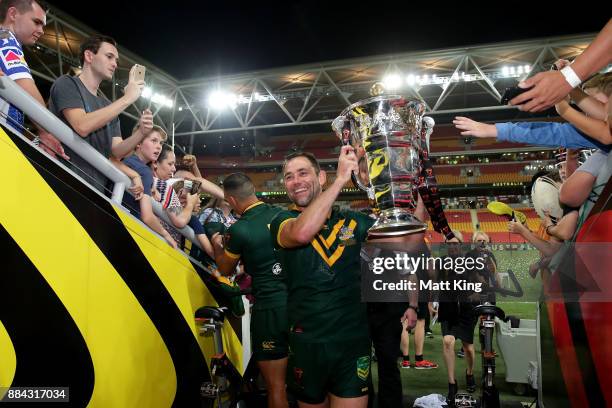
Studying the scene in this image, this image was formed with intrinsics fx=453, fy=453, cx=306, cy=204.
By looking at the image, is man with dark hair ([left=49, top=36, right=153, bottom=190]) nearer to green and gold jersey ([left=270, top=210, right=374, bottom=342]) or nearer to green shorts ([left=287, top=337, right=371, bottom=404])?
green and gold jersey ([left=270, top=210, right=374, bottom=342])

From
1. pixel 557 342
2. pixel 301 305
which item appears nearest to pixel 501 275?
pixel 557 342

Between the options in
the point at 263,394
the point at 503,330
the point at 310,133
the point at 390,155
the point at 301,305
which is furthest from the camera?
the point at 310,133

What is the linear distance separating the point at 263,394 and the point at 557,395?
78.6 inches

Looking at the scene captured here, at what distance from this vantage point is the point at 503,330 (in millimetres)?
4000

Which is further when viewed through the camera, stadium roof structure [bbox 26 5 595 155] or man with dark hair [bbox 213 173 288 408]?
stadium roof structure [bbox 26 5 595 155]

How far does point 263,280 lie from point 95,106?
4.82ft

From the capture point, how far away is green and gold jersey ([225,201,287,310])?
9.59 feet

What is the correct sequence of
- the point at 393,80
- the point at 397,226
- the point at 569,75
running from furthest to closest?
the point at 393,80
the point at 397,226
the point at 569,75

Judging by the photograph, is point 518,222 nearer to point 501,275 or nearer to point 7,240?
point 501,275

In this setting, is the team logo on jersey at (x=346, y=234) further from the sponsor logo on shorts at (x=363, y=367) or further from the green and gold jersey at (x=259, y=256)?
the green and gold jersey at (x=259, y=256)

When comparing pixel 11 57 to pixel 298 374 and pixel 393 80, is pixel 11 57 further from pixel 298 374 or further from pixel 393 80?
pixel 393 80

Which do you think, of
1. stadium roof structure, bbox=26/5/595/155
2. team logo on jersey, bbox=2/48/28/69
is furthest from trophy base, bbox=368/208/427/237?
stadium roof structure, bbox=26/5/595/155

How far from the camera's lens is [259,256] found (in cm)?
296

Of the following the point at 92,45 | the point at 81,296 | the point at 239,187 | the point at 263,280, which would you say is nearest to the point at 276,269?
the point at 263,280
